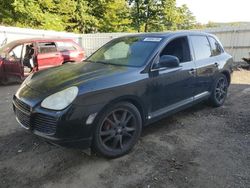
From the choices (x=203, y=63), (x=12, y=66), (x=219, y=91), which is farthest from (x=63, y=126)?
(x=12, y=66)

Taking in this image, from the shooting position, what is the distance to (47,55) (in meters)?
9.38

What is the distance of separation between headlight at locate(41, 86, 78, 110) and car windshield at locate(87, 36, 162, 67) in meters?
1.16

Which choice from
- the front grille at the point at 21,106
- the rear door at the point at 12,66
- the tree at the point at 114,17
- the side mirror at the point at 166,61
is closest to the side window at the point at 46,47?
the rear door at the point at 12,66

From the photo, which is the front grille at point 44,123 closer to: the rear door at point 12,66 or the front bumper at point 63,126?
the front bumper at point 63,126

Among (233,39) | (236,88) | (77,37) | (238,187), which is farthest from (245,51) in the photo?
(238,187)

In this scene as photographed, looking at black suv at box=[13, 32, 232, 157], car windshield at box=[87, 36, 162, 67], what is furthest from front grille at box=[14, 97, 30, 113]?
car windshield at box=[87, 36, 162, 67]

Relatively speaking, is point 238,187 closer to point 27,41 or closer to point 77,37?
point 27,41

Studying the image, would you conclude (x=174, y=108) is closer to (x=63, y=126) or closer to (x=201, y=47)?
(x=201, y=47)

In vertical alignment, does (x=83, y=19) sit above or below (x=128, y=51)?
above

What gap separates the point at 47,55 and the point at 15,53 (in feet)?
3.58

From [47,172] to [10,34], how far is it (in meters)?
10.5

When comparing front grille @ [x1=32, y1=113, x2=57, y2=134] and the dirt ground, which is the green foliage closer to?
the dirt ground

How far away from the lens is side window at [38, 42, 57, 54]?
9.24 metres

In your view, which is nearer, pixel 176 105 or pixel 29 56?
pixel 176 105
